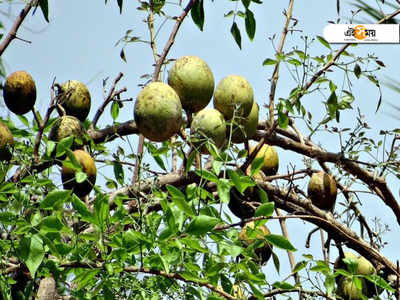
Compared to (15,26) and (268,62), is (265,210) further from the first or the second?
(15,26)

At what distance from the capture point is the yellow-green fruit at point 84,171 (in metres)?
2.11

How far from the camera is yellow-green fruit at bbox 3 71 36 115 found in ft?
7.61

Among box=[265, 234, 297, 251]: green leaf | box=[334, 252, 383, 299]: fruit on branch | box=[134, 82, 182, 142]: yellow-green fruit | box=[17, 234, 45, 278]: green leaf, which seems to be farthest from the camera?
box=[334, 252, 383, 299]: fruit on branch

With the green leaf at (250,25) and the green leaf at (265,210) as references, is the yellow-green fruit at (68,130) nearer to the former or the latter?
the green leaf at (250,25)

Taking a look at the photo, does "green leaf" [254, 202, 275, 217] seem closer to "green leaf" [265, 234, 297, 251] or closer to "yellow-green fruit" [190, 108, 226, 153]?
"green leaf" [265, 234, 297, 251]

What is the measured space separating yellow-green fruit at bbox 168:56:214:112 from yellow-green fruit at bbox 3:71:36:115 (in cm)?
45

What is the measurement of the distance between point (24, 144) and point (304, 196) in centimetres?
94

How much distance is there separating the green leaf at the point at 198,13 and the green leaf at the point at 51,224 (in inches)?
29.8

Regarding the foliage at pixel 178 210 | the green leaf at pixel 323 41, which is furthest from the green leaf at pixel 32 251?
the green leaf at pixel 323 41

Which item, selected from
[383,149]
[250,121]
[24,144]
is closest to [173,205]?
[250,121]

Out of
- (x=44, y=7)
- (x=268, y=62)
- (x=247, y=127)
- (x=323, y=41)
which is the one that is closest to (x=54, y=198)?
(x=44, y=7)

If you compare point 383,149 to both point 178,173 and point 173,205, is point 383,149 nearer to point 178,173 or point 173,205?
point 178,173

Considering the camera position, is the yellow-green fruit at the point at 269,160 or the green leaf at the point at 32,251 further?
the yellow-green fruit at the point at 269,160

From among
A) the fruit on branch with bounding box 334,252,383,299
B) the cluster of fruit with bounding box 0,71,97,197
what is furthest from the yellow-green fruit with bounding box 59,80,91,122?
the fruit on branch with bounding box 334,252,383,299
